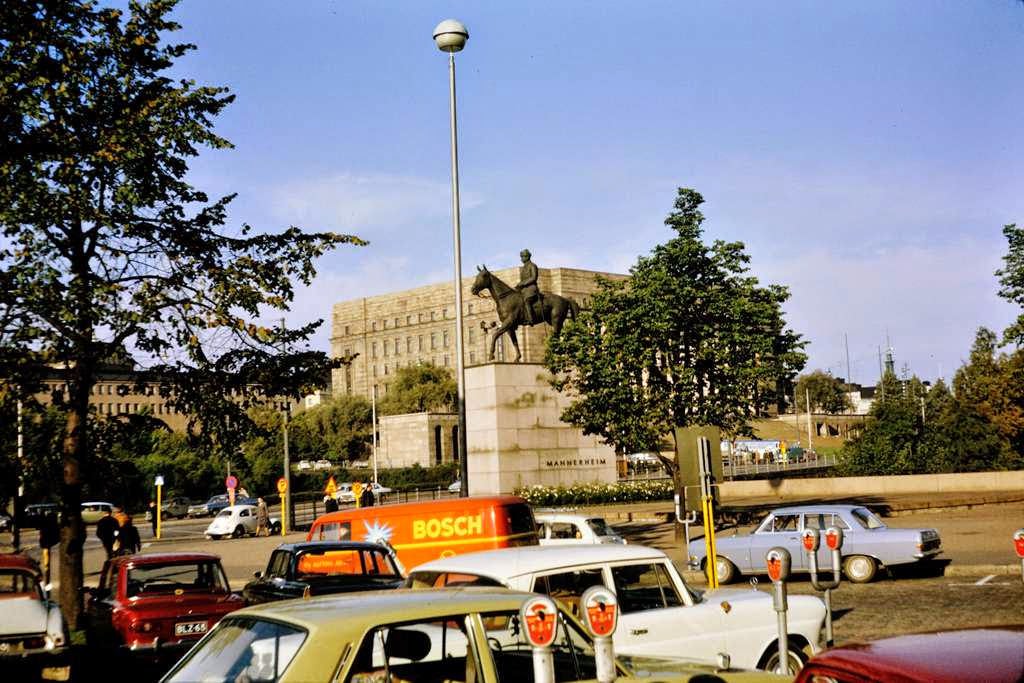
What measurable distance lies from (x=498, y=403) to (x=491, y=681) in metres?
33.1

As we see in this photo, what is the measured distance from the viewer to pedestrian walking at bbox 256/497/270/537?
48.3 meters

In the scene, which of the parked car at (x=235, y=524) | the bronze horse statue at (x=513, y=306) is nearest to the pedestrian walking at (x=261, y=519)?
the parked car at (x=235, y=524)

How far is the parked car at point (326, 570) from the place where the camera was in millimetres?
14016

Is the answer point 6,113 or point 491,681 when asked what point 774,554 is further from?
point 6,113

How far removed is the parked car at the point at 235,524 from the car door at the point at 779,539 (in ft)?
109

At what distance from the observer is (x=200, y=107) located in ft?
54.9

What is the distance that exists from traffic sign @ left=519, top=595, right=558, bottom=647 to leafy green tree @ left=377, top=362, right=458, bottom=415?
4311 inches

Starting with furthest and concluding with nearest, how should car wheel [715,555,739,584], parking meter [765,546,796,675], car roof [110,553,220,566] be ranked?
car wheel [715,555,739,584]
car roof [110,553,220,566]
parking meter [765,546,796,675]

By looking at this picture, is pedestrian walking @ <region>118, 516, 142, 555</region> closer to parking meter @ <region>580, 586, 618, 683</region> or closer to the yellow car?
the yellow car

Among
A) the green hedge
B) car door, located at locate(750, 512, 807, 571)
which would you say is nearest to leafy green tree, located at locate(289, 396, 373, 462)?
the green hedge

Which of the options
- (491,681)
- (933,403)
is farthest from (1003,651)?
(933,403)

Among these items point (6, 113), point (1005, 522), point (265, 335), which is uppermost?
point (6, 113)

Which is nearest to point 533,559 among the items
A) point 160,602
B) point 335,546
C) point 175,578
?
point 335,546

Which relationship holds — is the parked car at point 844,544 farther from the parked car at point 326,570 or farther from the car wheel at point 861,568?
the parked car at point 326,570
